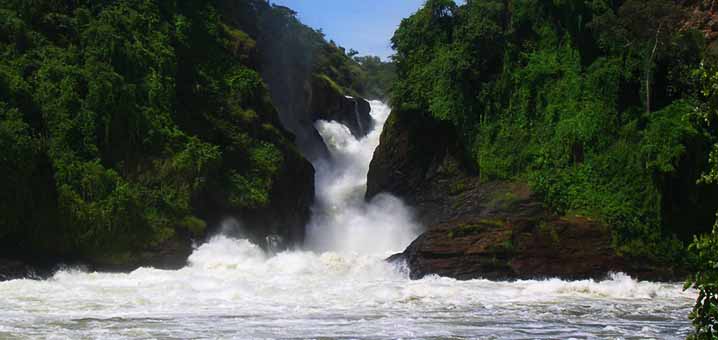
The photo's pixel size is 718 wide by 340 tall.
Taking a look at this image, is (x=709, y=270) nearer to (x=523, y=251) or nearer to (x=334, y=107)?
(x=523, y=251)

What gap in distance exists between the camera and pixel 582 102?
24.3 metres

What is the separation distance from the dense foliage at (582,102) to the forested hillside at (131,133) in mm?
6106

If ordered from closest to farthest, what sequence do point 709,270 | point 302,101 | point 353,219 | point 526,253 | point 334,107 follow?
1. point 709,270
2. point 526,253
3. point 353,219
4. point 302,101
5. point 334,107

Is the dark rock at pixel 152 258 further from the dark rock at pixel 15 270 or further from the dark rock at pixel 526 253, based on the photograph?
the dark rock at pixel 526 253

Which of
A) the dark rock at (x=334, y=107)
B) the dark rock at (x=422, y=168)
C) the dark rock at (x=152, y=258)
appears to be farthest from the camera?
the dark rock at (x=334, y=107)

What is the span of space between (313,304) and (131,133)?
11348mm

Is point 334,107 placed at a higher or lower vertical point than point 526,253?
higher

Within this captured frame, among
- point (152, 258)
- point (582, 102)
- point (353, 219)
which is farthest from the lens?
point (353, 219)

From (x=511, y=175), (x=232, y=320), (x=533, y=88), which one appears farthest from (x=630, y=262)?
(x=232, y=320)

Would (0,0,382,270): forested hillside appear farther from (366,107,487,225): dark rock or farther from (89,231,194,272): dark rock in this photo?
(366,107,487,225): dark rock

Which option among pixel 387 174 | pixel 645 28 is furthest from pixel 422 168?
pixel 645 28

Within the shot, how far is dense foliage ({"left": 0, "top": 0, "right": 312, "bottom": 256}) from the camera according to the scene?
21672mm

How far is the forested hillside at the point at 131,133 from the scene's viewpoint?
71.3ft

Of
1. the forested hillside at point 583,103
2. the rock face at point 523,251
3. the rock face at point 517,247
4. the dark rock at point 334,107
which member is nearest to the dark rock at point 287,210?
the forested hillside at point 583,103
